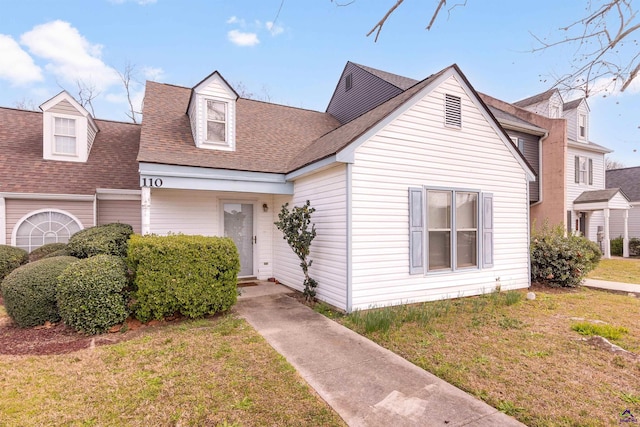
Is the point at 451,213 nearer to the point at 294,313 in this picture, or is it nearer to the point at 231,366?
the point at 294,313

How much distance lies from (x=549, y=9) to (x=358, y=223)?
13.0ft

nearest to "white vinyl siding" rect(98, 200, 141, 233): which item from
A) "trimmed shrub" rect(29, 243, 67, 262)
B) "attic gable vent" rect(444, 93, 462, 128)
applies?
"trimmed shrub" rect(29, 243, 67, 262)

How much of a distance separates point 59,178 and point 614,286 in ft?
52.4

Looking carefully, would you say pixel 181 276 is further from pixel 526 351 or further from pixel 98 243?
pixel 526 351

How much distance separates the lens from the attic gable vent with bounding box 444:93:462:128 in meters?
7.08

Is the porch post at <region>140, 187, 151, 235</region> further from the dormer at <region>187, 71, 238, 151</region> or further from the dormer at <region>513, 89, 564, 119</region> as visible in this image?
the dormer at <region>513, 89, 564, 119</region>

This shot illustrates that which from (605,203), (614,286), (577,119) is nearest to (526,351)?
(614,286)

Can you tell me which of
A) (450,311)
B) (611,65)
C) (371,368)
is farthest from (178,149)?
(611,65)

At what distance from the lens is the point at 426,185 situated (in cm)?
676

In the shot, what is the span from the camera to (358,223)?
5.99 metres

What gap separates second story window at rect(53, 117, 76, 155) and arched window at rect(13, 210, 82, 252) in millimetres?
2156

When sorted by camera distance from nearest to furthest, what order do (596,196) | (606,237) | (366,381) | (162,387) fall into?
(162,387)
(366,381)
(606,237)
(596,196)

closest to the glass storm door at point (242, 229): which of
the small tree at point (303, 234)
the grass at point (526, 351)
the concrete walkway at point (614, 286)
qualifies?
the small tree at point (303, 234)

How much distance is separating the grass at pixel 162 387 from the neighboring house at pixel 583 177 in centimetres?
1636
